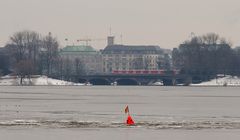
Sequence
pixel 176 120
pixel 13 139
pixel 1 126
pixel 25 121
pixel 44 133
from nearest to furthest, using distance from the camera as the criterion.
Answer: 1. pixel 13 139
2. pixel 44 133
3. pixel 1 126
4. pixel 25 121
5. pixel 176 120

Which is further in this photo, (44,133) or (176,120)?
(176,120)

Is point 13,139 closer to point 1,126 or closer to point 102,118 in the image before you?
point 1,126

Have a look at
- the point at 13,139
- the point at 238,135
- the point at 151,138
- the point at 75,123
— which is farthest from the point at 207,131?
the point at 13,139

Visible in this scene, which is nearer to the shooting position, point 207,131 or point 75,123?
point 207,131

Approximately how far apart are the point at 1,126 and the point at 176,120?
14.6 meters

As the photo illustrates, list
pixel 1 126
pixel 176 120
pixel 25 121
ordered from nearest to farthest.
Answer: pixel 1 126 < pixel 25 121 < pixel 176 120

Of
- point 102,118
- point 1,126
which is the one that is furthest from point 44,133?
point 102,118

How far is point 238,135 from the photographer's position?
1807 inches

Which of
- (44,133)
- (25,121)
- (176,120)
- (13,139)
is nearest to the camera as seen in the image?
(13,139)

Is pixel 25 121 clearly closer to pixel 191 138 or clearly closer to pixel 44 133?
pixel 44 133

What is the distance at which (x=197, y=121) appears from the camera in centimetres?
5769

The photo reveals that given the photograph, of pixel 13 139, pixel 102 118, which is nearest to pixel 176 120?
pixel 102 118

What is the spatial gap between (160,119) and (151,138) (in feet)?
53.7

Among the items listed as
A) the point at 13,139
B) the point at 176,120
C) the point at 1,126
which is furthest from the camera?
the point at 176,120
